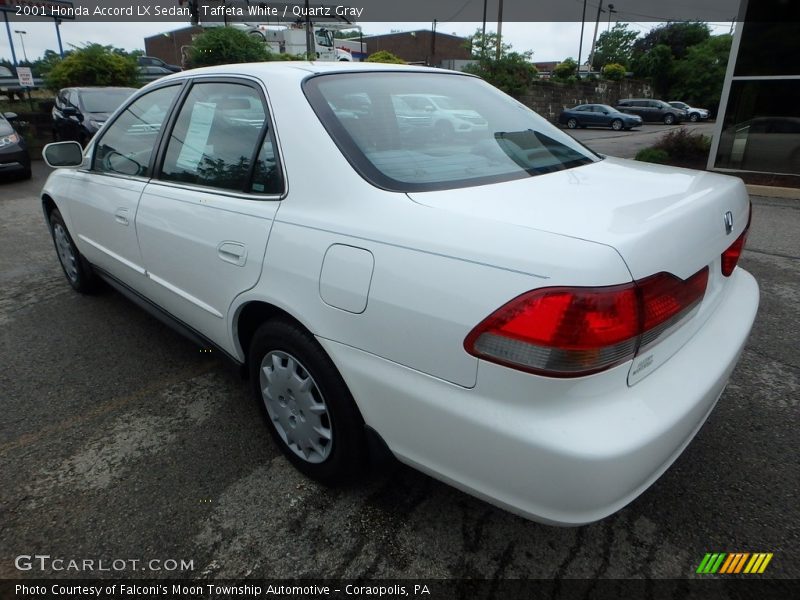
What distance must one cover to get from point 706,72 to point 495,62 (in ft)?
76.3

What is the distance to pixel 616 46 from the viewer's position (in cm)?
5697

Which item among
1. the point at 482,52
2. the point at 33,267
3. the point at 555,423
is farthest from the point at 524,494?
the point at 482,52

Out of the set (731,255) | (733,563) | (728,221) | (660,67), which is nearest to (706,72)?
(660,67)

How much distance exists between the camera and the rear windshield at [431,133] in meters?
1.86

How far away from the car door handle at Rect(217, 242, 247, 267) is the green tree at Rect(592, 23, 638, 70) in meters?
60.6

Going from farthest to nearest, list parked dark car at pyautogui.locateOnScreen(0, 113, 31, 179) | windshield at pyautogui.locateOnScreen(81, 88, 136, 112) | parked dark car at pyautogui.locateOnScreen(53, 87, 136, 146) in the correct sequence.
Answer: windshield at pyautogui.locateOnScreen(81, 88, 136, 112)
parked dark car at pyautogui.locateOnScreen(53, 87, 136, 146)
parked dark car at pyautogui.locateOnScreen(0, 113, 31, 179)

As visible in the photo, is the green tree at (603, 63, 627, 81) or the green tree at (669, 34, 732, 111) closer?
the green tree at (669, 34, 732, 111)

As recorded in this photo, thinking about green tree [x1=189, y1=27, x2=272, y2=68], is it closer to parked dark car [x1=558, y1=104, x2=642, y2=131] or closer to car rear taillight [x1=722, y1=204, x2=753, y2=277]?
car rear taillight [x1=722, y1=204, x2=753, y2=277]

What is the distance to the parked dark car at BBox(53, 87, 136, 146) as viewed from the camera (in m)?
10.7

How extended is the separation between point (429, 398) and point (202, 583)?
1054mm

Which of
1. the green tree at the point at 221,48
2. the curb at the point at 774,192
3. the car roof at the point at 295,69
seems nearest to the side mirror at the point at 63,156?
the car roof at the point at 295,69

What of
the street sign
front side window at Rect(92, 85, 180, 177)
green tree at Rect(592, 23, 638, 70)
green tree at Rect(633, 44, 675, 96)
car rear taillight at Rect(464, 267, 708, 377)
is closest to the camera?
car rear taillight at Rect(464, 267, 708, 377)

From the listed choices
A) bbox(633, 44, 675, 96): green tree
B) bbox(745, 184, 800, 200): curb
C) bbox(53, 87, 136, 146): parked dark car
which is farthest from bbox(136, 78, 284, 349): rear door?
bbox(633, 44, 675, 96): green tree

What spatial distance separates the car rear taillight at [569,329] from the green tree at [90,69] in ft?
57.8
